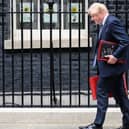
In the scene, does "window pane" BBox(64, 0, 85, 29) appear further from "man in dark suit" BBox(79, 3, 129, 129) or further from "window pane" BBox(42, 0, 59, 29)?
"man in dark suit" BBox(79, 3, 129, 129)

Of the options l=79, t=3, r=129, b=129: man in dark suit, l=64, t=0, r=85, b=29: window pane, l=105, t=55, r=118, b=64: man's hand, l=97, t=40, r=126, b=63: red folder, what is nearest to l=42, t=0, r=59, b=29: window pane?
l=64, t=0, r=85, b=29: window pane

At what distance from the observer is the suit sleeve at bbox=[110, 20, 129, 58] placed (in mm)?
7770

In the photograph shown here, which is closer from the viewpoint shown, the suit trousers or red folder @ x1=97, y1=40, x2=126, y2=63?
red folder @ x1=97, y1=40, x2=126, y2=63

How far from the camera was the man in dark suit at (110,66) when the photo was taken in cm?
780

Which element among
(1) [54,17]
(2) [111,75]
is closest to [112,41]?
(2) [111,75]

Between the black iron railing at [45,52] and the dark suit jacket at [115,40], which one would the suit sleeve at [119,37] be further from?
the black iron railing at [45,52]

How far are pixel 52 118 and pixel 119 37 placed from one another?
170 centimetres

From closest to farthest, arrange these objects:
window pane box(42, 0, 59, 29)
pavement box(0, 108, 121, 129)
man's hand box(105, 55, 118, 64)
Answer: man's hand box(105, 55, 118, 64), pavement box(0, 108, 121, 129), window pane box(42, 0, 59, 29)

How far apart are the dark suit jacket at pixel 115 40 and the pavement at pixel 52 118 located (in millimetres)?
1081

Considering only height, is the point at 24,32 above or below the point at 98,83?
above

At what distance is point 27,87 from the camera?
396 inches

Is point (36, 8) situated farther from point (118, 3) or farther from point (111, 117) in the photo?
point (111, 117)

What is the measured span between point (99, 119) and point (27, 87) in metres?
2.29

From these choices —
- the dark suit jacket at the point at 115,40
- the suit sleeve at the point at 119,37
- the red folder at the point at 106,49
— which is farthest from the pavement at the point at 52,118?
the suit sleeve at the point at 119,37
